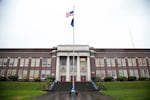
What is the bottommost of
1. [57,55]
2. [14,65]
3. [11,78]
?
[11,78]

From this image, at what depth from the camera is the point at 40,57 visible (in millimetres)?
20344

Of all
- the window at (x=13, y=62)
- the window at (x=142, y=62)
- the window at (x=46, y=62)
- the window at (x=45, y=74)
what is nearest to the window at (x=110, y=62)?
the window at (x=142, y=62)

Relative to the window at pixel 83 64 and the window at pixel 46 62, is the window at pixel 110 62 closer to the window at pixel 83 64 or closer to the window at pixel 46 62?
the window at pixel 83 64

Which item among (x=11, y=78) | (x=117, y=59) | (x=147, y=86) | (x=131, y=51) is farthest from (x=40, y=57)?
(x=147, y=86)

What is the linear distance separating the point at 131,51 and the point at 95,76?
6649 mm

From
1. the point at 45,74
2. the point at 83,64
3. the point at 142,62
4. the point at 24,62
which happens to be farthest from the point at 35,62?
the point at 142,62

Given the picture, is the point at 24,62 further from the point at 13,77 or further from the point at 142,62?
the point at 142,62

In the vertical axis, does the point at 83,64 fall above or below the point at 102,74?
above

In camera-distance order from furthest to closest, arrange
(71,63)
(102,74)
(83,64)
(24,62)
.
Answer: (24,62)
(83,64)
(102,74)
(71,63)

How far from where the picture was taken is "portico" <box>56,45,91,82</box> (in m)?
18.9

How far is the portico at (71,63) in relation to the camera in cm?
1894

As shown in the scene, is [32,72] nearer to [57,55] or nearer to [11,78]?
[11,78]

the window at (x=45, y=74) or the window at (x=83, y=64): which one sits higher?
the window at (x=83, y=64)

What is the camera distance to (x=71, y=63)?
19484mm
